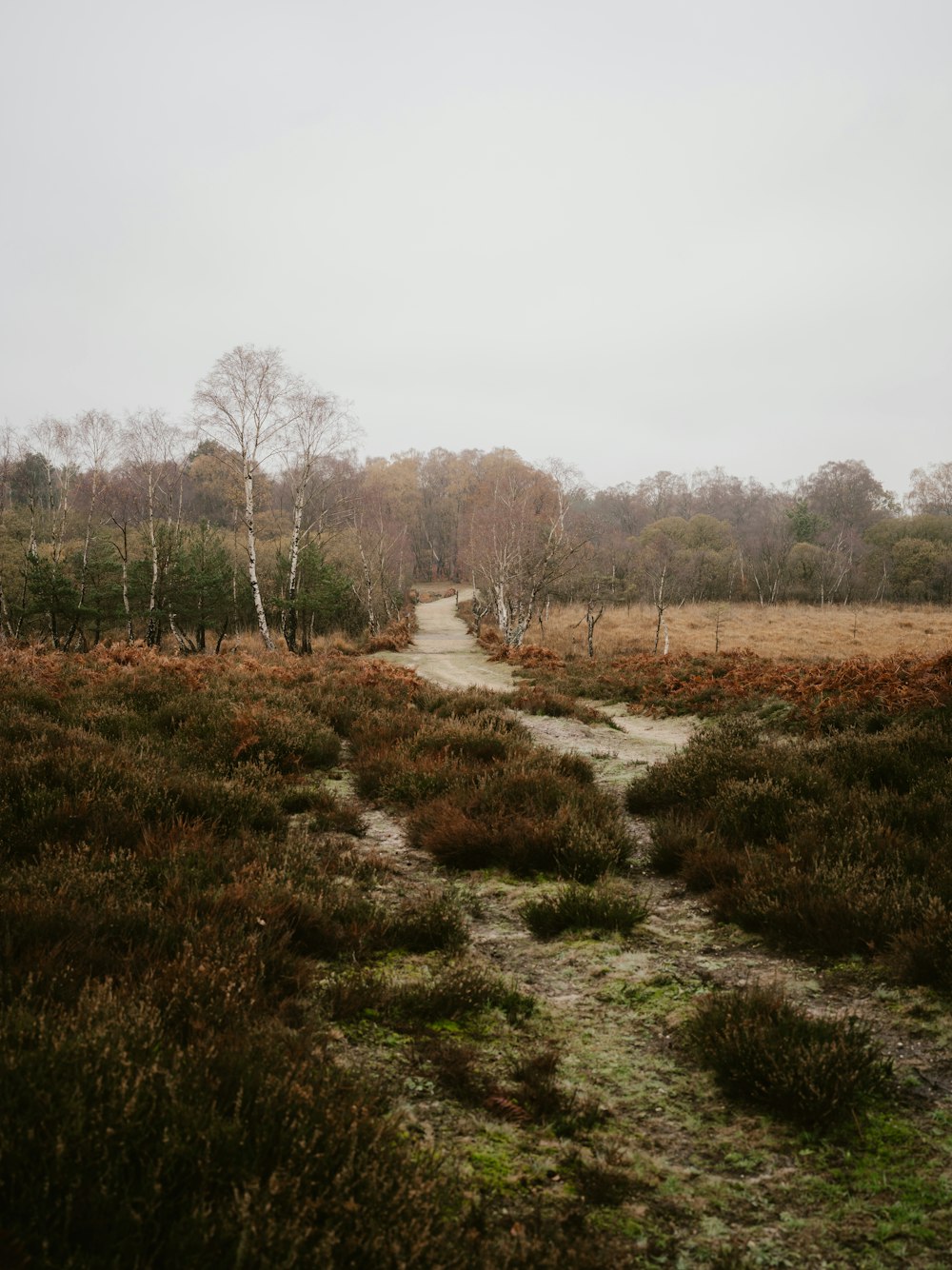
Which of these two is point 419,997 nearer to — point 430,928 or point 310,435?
point 430,928

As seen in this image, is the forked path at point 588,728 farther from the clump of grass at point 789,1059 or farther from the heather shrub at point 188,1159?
the heather shrub at point 188,1159

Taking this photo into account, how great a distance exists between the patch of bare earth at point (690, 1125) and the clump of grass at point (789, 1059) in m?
0.09

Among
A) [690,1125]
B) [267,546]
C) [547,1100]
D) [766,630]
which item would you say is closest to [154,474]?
[267,546]

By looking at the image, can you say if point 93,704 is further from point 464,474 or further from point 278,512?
point 464,474

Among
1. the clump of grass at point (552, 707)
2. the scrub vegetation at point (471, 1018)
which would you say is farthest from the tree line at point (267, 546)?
the scrub vegetation at point (471, 1018)

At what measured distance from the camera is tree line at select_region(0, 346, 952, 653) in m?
27.3

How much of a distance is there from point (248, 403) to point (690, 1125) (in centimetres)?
2701

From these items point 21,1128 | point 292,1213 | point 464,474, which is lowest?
point 292,1213

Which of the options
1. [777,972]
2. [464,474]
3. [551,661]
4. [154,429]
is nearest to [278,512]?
[154,429]

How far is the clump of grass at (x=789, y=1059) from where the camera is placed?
277cm

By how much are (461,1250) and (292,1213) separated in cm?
50

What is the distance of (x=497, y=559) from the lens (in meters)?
32.9

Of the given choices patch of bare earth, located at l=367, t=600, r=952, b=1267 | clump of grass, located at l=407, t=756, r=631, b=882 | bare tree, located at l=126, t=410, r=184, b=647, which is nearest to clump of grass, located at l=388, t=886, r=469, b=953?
patch of bare earth, located at l=367, t=600, r=952, b=1267

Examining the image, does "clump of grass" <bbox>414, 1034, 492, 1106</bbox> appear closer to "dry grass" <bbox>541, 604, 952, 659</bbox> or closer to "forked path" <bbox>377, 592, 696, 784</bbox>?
"forked path" <bbox>377, 592, 696, 784</bbox>
